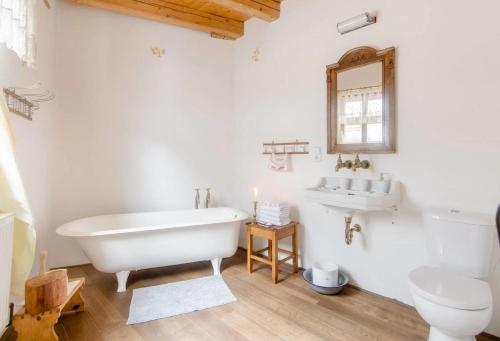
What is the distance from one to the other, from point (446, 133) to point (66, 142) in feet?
11.5

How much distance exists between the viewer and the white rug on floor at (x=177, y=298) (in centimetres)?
204

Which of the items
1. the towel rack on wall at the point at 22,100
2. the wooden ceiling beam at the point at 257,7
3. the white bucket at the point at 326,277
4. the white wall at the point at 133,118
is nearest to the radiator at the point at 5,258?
the towel rack on wall at the point at 22,100

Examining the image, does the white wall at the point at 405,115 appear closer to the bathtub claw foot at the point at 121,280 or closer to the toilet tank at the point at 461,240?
the toilet tank at the point at 461,240

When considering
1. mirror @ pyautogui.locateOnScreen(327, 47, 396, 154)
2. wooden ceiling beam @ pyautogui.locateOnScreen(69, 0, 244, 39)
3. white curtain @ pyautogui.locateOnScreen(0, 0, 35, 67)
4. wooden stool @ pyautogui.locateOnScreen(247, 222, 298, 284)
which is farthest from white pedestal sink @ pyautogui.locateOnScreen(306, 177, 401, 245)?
wooden ceiling beam @ pyautogui.locateOnScreen(69, 0, 244, 39)

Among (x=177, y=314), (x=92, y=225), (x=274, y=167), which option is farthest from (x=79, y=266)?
(x=274, y=167)

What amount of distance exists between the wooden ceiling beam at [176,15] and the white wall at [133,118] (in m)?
0.15

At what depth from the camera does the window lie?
2229mm

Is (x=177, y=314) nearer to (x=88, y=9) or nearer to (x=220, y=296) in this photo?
(x=220, y=296)

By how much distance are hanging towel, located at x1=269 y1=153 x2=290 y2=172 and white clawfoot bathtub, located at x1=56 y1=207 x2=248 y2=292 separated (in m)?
0.68

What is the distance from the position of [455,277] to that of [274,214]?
150cm

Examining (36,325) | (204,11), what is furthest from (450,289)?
(204,11)

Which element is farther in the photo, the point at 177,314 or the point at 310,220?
the point at 310,220

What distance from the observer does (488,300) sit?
136 cm

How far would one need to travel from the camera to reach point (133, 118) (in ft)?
10.4
